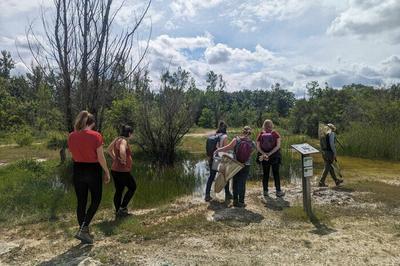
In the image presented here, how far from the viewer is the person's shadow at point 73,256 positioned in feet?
16.4

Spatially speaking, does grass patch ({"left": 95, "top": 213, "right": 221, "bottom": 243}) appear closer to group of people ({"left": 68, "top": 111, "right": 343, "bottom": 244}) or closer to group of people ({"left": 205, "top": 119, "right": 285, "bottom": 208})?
group of people ({"left": 68, "top": 111, "right": 343, "bottom": 244})

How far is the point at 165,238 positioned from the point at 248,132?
276 cm

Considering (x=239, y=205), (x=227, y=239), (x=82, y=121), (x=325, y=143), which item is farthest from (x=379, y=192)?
(x=82, y=121)

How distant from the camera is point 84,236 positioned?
5578 mm

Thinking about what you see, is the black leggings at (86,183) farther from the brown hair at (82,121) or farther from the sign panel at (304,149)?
the sign panel at (304,149)

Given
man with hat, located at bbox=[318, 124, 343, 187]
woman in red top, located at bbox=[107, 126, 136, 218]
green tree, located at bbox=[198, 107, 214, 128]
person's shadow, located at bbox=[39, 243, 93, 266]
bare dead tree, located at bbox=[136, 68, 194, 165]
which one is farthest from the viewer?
green tree, located at bbox=[198, 107, 214, 128]

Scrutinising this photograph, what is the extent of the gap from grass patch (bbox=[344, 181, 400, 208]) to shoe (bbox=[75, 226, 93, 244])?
568 cm

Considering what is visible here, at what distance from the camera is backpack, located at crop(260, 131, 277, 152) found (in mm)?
8531

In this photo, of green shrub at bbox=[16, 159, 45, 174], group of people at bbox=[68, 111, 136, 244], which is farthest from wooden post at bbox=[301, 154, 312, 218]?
green shrub at bbox=[16, 159, 45, 174]

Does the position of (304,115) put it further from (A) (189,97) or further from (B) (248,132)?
(B) (248,132)

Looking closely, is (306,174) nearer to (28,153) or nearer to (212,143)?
(212,143)

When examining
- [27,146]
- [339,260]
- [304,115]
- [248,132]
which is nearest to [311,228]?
[339,260]

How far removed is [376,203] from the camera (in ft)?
27.2

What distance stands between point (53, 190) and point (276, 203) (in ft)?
16.0
